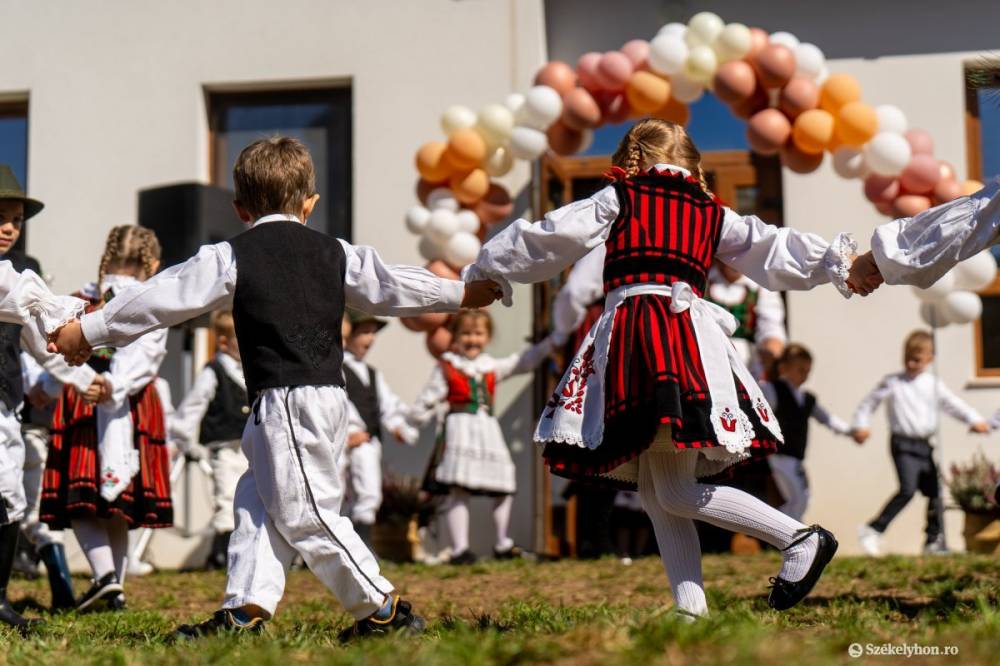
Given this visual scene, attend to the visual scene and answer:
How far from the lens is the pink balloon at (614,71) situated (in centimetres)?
776

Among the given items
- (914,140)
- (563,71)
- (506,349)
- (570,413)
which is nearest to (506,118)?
(563,71)

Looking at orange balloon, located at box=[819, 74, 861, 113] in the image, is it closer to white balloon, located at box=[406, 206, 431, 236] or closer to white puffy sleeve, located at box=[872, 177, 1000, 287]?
white balloon, located at box=[406, 206, 431, 236]

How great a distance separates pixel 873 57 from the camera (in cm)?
923

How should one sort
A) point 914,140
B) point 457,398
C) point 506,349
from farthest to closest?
point 506,349
point 457,398
point 914,140

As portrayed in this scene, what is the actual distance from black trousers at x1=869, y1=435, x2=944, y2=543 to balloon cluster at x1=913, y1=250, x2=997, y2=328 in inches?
38.6

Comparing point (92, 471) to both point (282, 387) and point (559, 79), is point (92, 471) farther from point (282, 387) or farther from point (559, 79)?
point (559, 79)

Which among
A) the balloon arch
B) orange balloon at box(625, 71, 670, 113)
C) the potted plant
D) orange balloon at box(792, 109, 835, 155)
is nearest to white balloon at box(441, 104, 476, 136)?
the balloon arch

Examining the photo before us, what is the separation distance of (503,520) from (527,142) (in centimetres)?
233

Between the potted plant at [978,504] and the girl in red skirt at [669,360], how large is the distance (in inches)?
172

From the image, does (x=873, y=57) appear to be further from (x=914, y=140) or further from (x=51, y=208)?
(x=51, y=208)

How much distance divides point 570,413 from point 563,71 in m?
4.35

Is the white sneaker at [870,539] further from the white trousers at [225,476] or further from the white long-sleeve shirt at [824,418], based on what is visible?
the white trousers at [225,476]

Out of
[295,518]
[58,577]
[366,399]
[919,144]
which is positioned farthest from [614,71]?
[295,518]

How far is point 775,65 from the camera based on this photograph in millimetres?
7566
